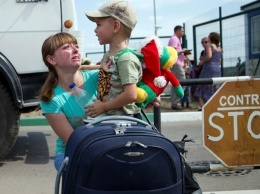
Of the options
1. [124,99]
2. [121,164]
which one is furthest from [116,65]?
[121,164]

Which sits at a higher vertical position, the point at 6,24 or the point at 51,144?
the point at 6,24

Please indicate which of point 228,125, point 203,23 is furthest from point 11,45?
point 203,23

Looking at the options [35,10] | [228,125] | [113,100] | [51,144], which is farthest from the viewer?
[51,144]

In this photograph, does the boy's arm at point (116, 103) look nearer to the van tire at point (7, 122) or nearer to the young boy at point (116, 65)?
the young boy at point (116, 65)

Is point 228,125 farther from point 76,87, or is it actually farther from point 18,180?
point 18,180

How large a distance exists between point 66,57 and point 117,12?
400 millimetres

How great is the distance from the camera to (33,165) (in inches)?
227

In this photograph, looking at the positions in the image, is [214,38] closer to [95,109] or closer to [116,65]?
[116,65]

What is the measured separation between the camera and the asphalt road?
190 inches

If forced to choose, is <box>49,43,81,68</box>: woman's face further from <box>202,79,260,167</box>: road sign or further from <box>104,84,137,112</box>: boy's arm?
<box>202,79,260,167</box>: road sign

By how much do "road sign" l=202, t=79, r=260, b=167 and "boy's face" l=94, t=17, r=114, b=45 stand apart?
63.8 inches

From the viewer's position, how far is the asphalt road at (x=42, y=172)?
4.83m

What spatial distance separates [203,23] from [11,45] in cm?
817

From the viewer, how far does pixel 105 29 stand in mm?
2631
